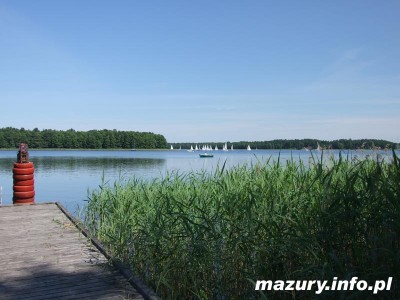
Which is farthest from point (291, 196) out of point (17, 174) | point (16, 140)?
point (16, 140)

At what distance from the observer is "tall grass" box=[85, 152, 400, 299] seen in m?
4.06

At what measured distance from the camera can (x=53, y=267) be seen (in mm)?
5062

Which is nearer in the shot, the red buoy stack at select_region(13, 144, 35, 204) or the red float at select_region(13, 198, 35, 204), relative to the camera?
the red buoy stack at select_region(13, 144, 35, 204)

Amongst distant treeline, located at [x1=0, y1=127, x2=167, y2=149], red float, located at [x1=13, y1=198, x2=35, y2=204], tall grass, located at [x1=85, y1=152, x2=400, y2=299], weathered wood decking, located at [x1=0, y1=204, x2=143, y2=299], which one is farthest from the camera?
distant treeline, located at [x1=0, y1=127, x2=167, y2=149]

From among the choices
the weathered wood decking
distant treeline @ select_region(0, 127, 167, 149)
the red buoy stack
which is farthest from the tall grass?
distant treeline @ select_region(0, 127, 167, 149)

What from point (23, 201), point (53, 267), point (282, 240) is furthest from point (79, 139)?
point (282, 240)

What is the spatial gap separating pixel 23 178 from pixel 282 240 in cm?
916

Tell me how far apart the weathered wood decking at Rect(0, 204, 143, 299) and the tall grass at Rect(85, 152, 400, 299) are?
1.79ft

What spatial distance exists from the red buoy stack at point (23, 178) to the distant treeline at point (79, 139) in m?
127

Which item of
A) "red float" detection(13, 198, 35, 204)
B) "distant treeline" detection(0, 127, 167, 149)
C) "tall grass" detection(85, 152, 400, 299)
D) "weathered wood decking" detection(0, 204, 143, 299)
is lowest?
"red float" detection(13, 198, 35, 204)

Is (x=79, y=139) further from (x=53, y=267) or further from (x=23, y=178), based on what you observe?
(x=53, y=267)

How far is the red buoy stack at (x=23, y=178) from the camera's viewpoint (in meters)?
11.0

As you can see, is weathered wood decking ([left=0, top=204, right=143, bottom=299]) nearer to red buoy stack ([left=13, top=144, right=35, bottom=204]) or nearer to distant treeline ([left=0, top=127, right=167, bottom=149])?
red buoy stack ([left=13, top=144, right=35, bottom=204])

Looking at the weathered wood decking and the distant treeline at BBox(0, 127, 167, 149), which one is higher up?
the distant treeline at BBox(0, 127, 167, 149)
